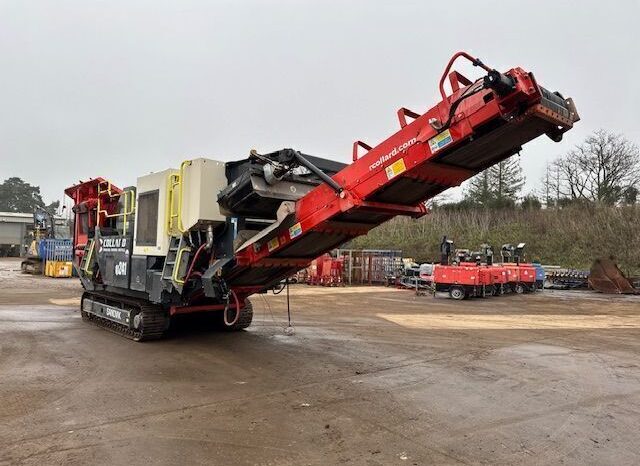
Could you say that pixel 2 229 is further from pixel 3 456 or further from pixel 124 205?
pixel 3 456

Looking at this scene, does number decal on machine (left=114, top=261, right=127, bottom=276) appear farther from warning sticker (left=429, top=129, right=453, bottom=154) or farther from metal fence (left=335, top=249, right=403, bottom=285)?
metal fence (left=335, top=249, right=403, bottom=285)

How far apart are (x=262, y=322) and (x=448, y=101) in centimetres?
767

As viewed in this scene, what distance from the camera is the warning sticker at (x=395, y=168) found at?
5535mm

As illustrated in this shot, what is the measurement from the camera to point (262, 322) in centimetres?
1153

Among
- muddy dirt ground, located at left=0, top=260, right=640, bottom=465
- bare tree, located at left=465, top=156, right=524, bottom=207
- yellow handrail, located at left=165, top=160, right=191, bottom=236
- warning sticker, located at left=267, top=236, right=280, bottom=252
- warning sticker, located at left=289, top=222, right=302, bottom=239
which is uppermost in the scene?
bare tree, located at left=465, top=156, right=524, bottom=207

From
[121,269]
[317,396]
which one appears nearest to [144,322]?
[121,269]

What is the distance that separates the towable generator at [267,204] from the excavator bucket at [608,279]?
20579mm

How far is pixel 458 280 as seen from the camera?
1964cm

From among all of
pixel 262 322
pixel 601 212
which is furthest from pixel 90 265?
pixel 601 212

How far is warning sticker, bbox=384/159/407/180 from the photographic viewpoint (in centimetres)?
554

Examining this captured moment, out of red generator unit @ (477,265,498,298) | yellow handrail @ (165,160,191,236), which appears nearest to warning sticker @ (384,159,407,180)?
yellow handrail @ (165,160,191,236)

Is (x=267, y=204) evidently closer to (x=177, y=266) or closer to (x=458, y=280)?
(x=177, y=266)

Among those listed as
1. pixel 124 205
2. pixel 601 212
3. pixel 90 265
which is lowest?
pixel 90 265

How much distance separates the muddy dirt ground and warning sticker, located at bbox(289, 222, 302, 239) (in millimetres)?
1860
